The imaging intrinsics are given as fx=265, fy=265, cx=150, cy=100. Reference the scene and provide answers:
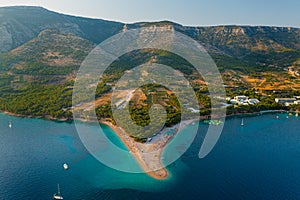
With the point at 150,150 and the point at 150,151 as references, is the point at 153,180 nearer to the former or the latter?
the point at 150,151

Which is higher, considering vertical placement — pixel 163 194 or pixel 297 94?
pixel 297 94

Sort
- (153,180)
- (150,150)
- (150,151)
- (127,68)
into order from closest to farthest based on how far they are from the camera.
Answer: (153,180) → (150,151) → (150,150) → (127,68)

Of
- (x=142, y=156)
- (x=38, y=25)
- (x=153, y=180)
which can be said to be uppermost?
(x=38, y=25)

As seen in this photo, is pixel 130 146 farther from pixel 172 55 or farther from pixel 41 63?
pixel 172 55

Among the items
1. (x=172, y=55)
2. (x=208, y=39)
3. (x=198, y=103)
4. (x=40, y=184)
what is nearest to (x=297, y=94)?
(x=198, y=103)

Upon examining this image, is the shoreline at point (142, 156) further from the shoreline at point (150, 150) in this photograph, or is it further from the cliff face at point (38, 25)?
the cliff face at point (38, 25)

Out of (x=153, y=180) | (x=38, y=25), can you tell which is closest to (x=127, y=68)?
(x=38, y=25)

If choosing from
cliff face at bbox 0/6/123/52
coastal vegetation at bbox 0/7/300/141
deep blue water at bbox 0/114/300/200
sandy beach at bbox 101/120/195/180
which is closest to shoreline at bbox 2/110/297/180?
sandy beach at bbox 101/120/195/180

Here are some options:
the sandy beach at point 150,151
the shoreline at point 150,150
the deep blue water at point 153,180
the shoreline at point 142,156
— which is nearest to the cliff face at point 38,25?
the deep blue water at point 153,180
